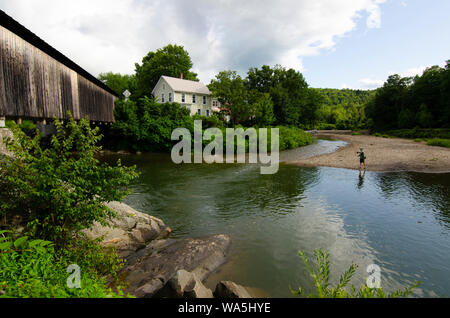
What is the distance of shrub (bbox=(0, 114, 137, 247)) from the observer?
18.1ft

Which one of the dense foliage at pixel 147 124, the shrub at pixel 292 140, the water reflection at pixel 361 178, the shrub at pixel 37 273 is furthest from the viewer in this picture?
the shrub at pixel 292 140

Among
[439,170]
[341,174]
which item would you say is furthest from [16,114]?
[439,170]

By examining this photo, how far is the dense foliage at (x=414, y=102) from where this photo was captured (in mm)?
50969

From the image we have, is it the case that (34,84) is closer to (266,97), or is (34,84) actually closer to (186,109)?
(186,109)

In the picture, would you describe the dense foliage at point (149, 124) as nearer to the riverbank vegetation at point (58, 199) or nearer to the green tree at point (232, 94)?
the green tree at point (232, 94)

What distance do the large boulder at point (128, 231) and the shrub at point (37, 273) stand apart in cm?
170

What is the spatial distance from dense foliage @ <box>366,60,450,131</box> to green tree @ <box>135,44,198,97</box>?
55.4 m

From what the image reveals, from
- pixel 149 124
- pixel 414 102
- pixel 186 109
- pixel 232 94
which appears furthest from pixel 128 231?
pixel 414 102

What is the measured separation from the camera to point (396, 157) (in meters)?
25.7

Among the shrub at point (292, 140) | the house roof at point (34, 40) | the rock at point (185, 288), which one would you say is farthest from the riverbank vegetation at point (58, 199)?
the shrub at point (292, 140)

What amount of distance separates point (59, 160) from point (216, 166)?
19392 millimetres

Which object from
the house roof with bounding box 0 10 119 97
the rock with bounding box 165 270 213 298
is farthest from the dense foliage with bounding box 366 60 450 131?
the house roof with bounding box 0 10 119 97
